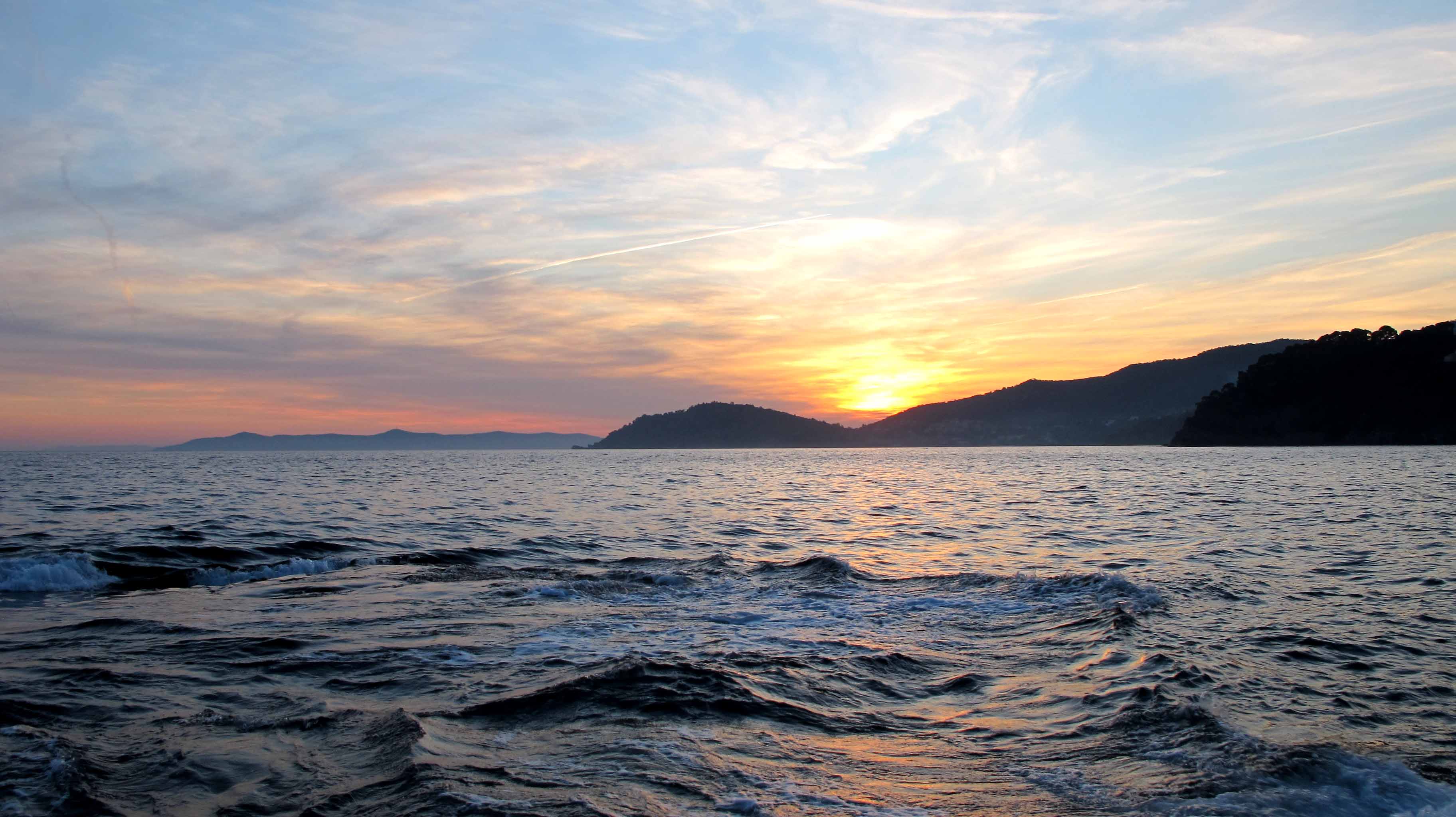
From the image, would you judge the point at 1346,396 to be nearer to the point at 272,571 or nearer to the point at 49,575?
the point at 272,571

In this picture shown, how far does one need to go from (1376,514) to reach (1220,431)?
158m

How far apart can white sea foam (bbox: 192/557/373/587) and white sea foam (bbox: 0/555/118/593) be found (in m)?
1.97

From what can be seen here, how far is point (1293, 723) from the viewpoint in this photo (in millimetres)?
9656

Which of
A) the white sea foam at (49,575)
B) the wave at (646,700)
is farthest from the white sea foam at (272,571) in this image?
the wave at (646,700)

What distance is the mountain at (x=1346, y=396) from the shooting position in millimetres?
142250

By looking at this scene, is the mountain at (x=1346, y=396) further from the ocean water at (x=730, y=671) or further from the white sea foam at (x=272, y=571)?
the white sea foam at (x=272, y=571)

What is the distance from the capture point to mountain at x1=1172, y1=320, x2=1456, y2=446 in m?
142

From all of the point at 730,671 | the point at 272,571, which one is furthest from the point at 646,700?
the point at 272,571

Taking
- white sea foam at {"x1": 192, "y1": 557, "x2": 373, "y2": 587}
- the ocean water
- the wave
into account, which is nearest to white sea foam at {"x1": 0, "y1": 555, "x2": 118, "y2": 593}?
the ocean water

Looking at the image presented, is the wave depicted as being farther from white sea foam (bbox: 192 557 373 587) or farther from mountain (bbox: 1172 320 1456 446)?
mountain (bbox: 1172 320 1456 446)

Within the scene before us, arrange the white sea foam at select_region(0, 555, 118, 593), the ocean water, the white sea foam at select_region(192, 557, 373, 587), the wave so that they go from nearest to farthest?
the ocean water < the wave < the white sea foam at select_region(0, 555, 118, 593) < the white sea foam at select_region(192, 557, 373, 587)

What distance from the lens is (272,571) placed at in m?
22.4

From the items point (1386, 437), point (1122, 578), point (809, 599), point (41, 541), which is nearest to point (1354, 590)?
point (1122, 578)

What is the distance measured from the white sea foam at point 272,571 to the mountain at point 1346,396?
17108cm
